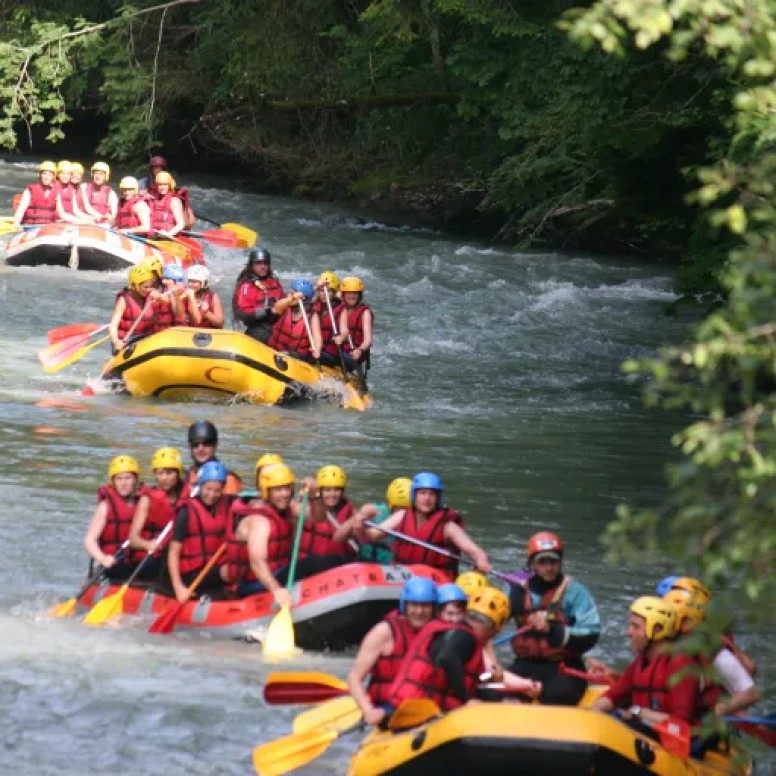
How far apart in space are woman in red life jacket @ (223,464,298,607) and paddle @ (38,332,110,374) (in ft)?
21.9

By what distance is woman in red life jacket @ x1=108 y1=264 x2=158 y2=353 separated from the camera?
1555 cm

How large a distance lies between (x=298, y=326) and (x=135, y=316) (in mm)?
1403

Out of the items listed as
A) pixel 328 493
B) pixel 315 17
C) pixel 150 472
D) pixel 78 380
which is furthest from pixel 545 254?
pixel 328 493

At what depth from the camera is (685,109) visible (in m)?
14.9

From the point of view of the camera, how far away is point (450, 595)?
727 cm

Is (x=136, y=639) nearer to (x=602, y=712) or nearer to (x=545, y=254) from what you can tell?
(x=602, y=712)

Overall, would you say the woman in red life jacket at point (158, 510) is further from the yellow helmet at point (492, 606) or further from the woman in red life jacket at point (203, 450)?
the yellow helmet at point (492, 606)

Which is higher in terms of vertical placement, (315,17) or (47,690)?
(315,17)

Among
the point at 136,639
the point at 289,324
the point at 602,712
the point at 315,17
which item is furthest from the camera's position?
the point at 315,17

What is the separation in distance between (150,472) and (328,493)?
382cm

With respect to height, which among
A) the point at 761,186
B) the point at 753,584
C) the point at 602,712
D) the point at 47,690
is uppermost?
the point at 761,186

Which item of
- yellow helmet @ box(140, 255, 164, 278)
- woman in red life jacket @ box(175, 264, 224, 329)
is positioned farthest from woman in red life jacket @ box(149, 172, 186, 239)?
yellow helmet @ box(140, 255, 164, 278)

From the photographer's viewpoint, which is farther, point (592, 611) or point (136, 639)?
point (136, 639)

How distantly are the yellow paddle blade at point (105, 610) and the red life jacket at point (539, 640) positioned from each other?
263 centimetres
